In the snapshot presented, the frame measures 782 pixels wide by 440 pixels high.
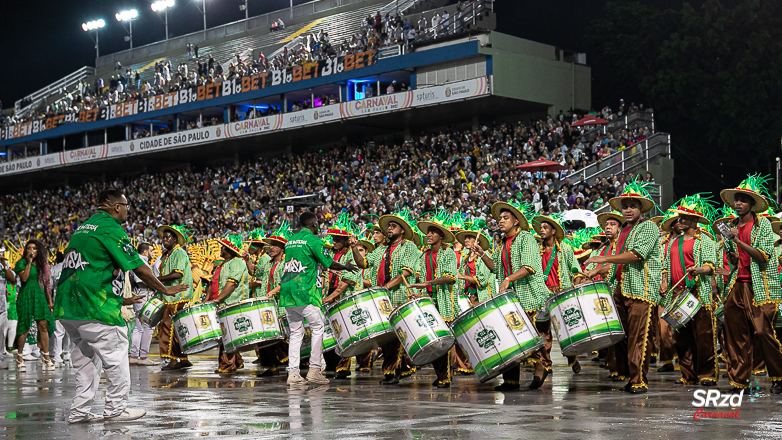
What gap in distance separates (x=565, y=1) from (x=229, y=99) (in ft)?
54.0

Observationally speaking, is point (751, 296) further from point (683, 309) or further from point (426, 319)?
point (426, 319)

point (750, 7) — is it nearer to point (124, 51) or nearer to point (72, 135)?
point (72, 135)

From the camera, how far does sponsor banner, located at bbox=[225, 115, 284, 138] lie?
41031mm

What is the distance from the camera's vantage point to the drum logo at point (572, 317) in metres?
9.55

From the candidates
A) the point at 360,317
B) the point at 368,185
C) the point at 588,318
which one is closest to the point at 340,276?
the point at 360,317

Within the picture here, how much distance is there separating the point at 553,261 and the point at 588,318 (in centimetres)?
238

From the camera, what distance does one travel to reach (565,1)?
145 feet

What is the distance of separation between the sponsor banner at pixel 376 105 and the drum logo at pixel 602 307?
26898 mm

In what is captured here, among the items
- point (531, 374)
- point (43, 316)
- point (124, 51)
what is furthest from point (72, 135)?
point (531, 374)

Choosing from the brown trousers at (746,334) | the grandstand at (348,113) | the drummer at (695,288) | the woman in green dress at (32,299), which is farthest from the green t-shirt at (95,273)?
the grandstand at (348,113)

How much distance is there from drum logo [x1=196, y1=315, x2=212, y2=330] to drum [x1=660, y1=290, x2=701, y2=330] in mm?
6297

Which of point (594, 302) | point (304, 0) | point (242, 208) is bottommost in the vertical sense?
point (594, 302)

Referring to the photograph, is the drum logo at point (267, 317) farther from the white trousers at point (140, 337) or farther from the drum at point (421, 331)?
the white trousers at point (140, 337)

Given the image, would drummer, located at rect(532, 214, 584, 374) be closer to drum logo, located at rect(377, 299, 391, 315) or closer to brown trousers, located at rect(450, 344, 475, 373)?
brown trousers, located at rect(450, 344, 475, 373)
